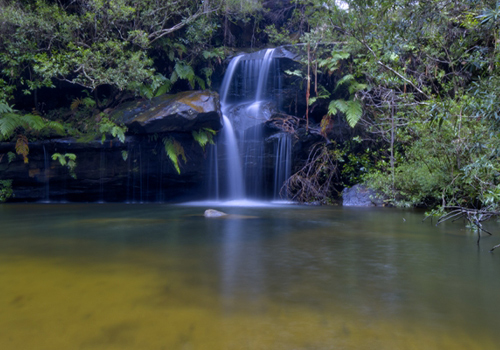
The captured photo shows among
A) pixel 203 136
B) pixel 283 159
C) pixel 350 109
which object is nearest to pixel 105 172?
pixel 203 136

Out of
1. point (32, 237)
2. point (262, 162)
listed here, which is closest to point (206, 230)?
point (32, 237)

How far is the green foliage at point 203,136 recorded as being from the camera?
11.7 m

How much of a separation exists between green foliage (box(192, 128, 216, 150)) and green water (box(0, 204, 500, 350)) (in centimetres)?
643

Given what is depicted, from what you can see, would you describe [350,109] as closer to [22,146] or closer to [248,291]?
[248,291]

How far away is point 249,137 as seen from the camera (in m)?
12.5

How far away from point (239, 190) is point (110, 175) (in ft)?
15.2

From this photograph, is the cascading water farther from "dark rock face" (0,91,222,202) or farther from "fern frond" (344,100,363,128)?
"fern frond" (344,100,363,128)

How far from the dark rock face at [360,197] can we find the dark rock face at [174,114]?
4917 mm

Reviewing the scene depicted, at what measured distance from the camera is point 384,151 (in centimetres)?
1168

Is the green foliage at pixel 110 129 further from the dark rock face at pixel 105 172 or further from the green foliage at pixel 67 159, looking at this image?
the green foliage at pixel 67 159

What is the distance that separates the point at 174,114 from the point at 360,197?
6.53 meters

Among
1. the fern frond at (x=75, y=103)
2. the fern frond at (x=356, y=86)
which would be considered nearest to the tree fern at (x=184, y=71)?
the fern frond at (x=75, y=103)

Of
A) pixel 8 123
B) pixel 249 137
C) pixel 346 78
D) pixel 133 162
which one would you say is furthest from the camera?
pixel 133 162

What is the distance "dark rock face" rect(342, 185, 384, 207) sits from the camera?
1110 centimetres
